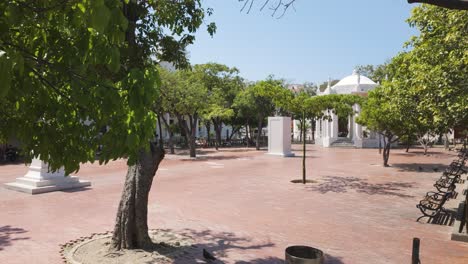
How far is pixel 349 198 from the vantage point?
13062mm

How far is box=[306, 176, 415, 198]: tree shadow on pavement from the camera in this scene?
14.4 meters

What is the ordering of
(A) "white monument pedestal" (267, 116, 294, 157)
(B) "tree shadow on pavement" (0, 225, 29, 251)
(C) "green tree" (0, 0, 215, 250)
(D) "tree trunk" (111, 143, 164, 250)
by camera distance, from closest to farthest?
1. (C) "green tree" (0, 0, 215, 250)
2. (D) "tree trunk" (111, 143, 164, 250)
3. (B) "tree shadow on pavement" (0, 225, 29, 251)
4. (A) "white monument pedestal" (267, 116, 294, 157)

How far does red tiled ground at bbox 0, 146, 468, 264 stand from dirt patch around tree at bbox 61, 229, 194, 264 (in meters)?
0.26

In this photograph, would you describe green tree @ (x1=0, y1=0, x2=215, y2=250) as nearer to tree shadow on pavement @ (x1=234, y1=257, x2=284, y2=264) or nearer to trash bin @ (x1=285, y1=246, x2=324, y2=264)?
trash bin @ (x1=285, y1=246, x2=324, y2=264)

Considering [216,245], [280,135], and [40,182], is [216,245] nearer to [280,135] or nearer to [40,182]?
[40,182]

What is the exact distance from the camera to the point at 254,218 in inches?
397

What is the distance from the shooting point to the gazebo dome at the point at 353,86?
46000mm

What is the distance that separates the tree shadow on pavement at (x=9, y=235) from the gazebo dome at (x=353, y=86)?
41093 mm

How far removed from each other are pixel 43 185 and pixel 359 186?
39.6ft

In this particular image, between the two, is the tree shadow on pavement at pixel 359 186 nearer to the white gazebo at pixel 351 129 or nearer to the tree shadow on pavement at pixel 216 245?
the tree shadow on pavement at pixel 216 245

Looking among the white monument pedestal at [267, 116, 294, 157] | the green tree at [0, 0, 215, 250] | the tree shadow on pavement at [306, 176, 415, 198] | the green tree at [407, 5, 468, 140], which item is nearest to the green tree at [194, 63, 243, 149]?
the white monument pedestal at [267, 116, 294, 157]

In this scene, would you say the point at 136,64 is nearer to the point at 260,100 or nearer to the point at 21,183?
the point at 21,183

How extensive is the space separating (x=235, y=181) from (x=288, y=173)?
395 cm

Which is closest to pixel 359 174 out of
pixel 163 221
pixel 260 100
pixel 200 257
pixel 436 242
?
pixel 436 242
